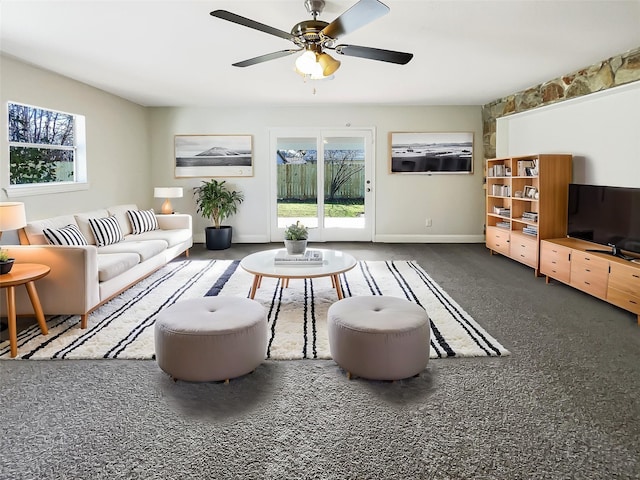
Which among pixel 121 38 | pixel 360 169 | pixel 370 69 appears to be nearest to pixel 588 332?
pixel 370 69

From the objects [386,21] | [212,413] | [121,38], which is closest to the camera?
[212,413]

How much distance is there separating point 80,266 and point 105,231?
5.61ft

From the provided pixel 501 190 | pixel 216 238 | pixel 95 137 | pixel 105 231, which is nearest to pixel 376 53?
pixel 105 231

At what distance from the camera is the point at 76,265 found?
3.49 metres

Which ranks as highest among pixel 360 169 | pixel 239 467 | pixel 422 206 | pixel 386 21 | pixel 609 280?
pixel 386 21

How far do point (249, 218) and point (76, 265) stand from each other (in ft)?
14.7

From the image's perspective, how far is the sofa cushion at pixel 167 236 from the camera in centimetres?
563

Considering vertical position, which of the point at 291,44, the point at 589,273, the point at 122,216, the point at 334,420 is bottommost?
the point at 334,420

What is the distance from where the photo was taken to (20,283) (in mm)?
3080

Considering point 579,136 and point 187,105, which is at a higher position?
point 187,105

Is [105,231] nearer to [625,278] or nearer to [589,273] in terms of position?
[589,273]

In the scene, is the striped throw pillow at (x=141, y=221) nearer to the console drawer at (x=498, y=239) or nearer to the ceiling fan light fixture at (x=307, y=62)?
the ceiling fan light fixture at (x=307, y=62)

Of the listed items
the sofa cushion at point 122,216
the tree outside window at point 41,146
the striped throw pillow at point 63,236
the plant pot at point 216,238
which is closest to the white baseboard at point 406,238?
the plant pot at point 216,238

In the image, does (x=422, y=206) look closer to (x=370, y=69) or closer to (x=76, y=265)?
(x=370, y=69)
